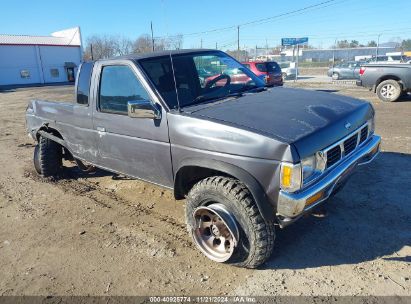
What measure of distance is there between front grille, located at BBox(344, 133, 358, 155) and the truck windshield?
1341 millimetres

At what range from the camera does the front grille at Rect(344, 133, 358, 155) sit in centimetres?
340

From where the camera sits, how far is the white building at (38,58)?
44.8 meters

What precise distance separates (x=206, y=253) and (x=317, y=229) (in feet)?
4.17

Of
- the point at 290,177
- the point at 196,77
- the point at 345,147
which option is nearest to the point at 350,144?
the point at 345,147

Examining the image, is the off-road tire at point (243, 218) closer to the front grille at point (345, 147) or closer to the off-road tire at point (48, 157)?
the front grille at point (345, 147)

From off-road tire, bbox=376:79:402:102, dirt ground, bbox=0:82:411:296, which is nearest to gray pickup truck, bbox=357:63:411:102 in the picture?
off-road tire, bbox=376:79:402:102

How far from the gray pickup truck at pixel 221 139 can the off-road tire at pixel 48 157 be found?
1364mm

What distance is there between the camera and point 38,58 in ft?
154

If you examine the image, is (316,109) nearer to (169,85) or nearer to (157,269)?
(169,85)

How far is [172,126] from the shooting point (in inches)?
136

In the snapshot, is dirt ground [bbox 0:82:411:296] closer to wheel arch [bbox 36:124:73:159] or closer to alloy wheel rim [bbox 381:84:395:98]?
wheel arch [bbox 36:124:73:159]

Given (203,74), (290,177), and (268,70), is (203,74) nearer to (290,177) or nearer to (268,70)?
(290,177)

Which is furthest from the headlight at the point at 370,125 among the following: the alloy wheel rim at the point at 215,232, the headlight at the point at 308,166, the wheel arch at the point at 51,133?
the wheel arch at the point at 51,133

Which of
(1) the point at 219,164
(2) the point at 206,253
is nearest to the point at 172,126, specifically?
(1) the point at 219,164
